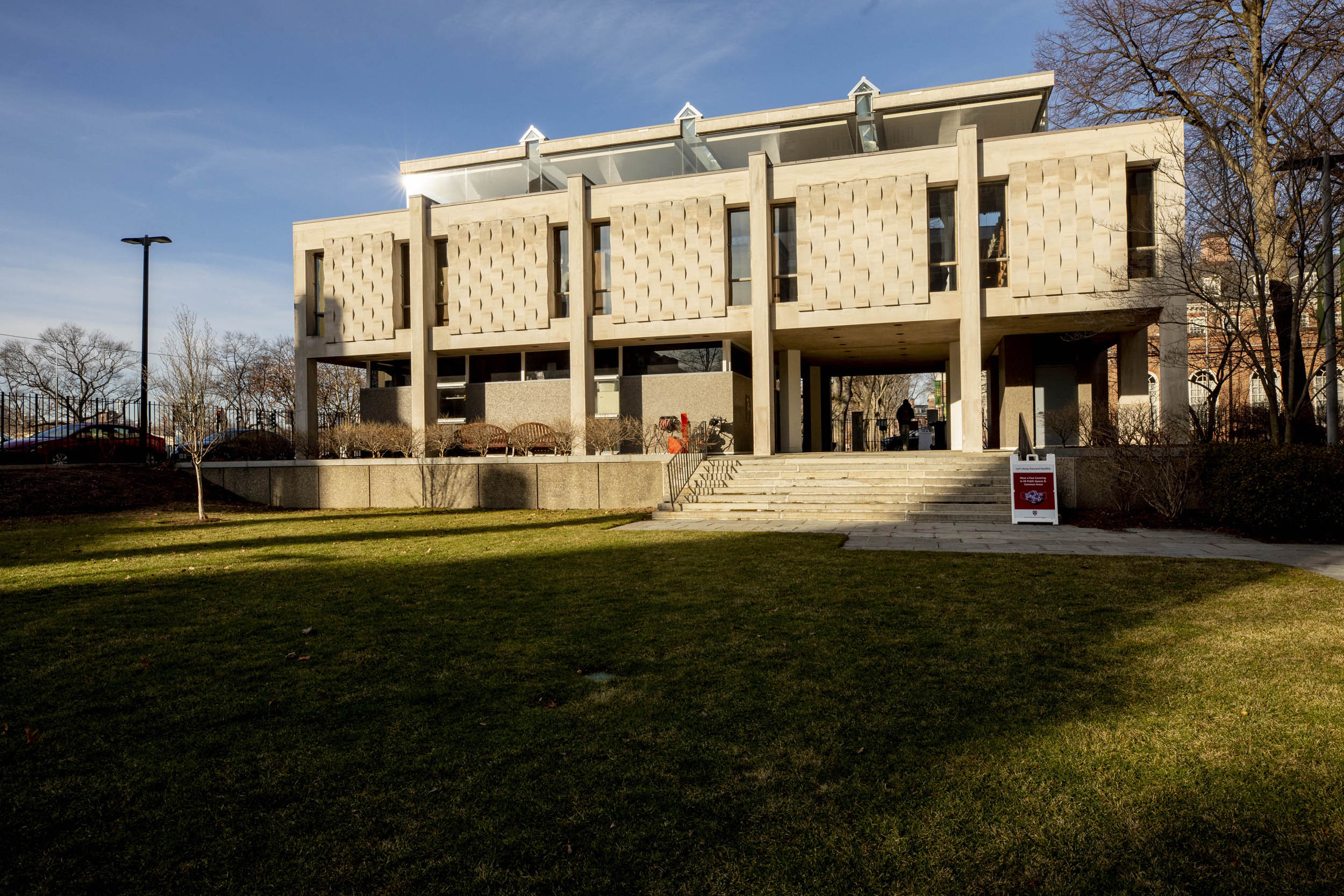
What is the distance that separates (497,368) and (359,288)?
5475mm

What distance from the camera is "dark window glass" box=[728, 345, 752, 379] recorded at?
24092 millimetres

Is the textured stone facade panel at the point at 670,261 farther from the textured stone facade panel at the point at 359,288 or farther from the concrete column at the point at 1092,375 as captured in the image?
the concrete column at the point at 1092,375

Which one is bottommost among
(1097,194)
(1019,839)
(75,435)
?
(1019,839)

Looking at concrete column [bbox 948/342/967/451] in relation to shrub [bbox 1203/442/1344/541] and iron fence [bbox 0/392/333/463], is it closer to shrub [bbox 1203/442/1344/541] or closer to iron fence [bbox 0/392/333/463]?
shrub [bbox 1203/442/1344/541]

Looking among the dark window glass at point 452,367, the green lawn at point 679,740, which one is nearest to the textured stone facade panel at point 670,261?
the dark window glass at point 452,367

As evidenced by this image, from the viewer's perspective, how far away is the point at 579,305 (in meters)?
23.4

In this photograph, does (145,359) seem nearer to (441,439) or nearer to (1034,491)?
(441,439)

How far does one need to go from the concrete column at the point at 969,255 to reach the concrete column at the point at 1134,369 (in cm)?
429

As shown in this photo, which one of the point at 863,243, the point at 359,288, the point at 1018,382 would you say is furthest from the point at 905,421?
the point at 359,288

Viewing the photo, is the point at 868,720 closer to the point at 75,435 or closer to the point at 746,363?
the point at 746,363

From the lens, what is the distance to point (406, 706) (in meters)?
4.37

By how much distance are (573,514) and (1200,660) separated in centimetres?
1351

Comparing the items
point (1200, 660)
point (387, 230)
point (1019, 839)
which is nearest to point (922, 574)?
point (1200, 660)

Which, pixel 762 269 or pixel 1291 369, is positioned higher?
pixel 762 269
